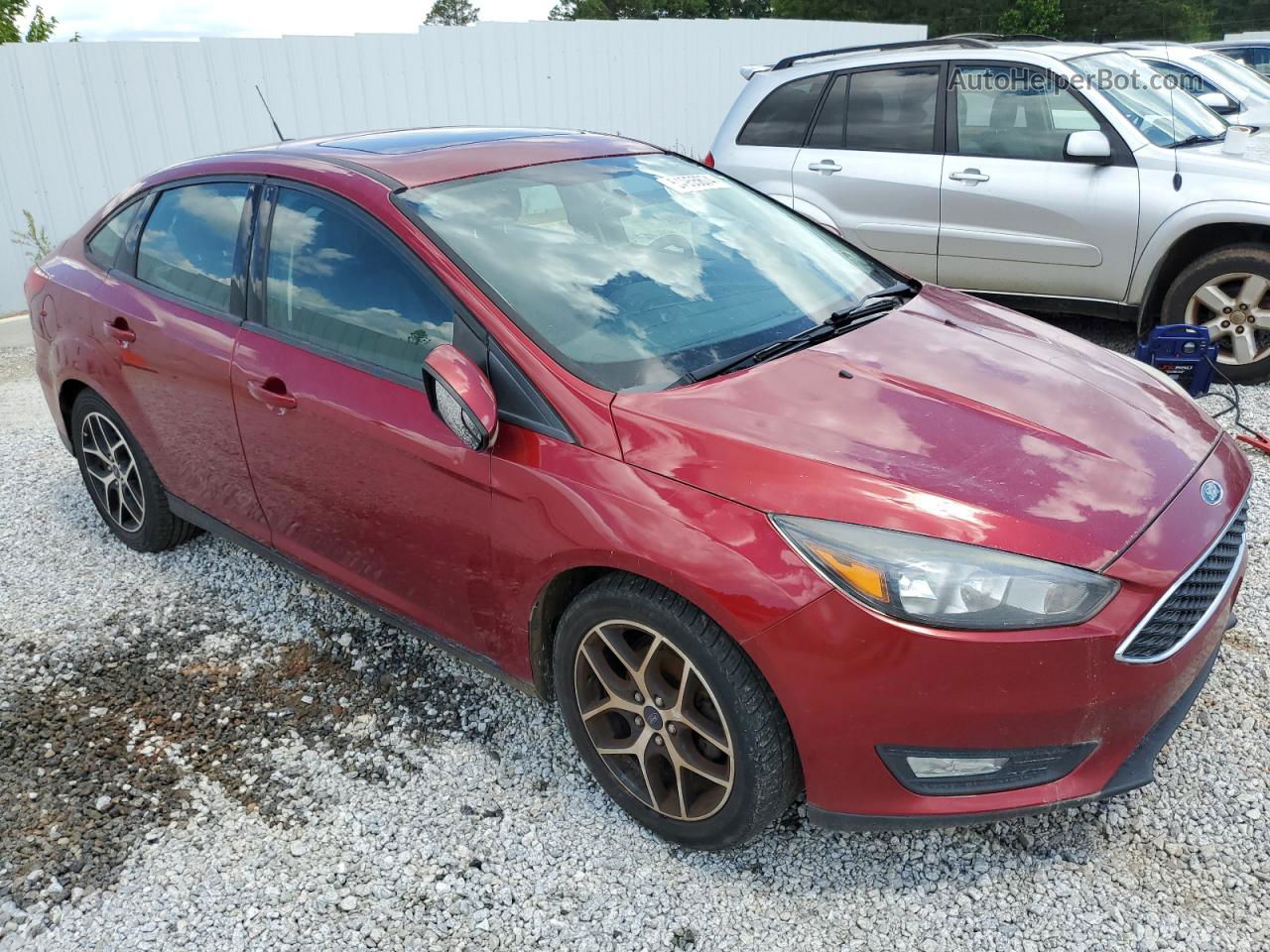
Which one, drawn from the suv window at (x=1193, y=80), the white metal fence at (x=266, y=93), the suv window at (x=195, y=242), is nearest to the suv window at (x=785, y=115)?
the suv window at (x=195, y=242)

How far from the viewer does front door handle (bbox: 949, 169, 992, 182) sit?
579cm

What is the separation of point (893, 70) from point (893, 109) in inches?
10.2

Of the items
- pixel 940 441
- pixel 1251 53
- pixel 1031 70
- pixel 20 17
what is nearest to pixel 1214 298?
pixel 1031 70

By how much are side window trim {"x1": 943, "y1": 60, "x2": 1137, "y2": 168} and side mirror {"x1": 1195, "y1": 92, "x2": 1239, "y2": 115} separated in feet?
14.8

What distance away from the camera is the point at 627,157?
3.43 m

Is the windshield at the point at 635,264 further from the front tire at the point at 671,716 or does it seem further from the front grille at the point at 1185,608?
the front grille at the point at 1185,608

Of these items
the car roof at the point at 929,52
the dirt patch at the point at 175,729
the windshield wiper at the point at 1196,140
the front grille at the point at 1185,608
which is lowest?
the dirt patch at the point at 175,729

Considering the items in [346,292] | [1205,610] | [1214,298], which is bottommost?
[1214,298]

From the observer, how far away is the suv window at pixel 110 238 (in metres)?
3.90

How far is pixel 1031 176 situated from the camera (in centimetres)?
565

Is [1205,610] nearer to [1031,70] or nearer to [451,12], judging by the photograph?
[1031,70]

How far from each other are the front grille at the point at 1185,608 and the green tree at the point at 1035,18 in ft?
140

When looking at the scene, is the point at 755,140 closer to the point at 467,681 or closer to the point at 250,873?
the point at 467,681

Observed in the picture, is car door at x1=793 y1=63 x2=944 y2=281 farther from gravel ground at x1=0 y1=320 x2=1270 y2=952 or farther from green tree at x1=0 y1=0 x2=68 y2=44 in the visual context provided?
green tree at x1=0 y1=0 x2=68 y2=44
